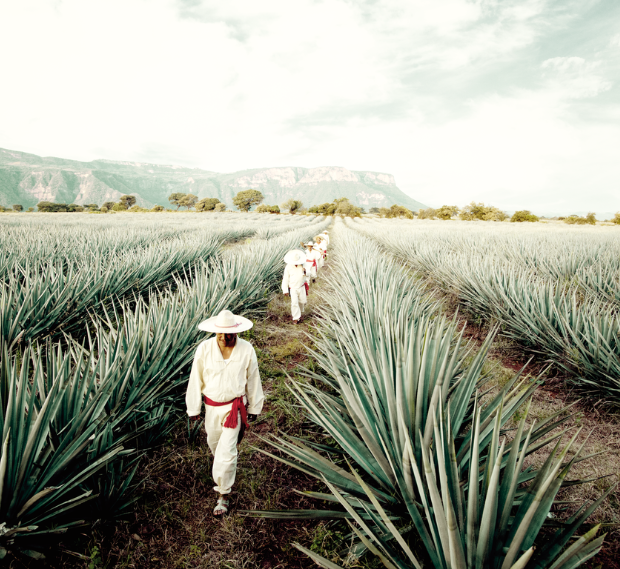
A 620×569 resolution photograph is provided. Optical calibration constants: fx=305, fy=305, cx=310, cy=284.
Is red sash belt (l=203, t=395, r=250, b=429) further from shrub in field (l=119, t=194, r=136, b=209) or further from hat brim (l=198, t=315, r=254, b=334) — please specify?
shrub in field (l=119, t=194, r=136, b=209)

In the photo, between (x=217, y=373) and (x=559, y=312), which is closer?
(x=217, y=373)

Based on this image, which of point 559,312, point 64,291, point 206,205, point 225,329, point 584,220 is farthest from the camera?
point 206,205

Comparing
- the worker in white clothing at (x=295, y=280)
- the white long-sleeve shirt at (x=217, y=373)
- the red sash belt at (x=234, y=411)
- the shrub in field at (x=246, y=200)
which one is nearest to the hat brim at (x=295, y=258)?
the worker in white clothing at (x=295, y=280)

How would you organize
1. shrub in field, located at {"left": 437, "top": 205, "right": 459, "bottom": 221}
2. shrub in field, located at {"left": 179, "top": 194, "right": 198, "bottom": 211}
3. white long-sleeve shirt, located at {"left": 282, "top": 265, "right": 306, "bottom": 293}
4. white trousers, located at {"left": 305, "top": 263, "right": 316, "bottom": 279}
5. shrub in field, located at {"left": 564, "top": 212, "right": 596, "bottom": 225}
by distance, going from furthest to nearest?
shrub in field, located at {"left": 179, "top": 194, "right": 198, "bottom": 211}
shrub in field, located at {"left": 437, "top": 205, "right": 459, "bottom": 221}
shrub in field, located at {"left": 564, "top": 212, "right": 596, "bottom": 225}
white trousers, located at {"left": 305, "top": 263, "right": 316, "bottom": 279}
white long-sleeve shirt, located at {"left": 282, "top": 265, "right": 306, "bottom": 293}

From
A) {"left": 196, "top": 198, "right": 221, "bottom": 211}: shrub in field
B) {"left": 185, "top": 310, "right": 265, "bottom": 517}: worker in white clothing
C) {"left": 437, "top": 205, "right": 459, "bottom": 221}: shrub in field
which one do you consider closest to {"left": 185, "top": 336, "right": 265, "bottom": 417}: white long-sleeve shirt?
{"left": 185, "top": 310, "right": 265, "bottom": 517}: worker in white clothing

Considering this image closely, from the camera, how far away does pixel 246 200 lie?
86.5 metres

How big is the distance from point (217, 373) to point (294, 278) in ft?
11.1

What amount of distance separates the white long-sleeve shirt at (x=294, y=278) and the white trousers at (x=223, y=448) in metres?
3.37

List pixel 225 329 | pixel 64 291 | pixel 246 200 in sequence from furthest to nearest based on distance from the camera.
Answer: pixel 246 200 → pixel 64 291 → pixel 225 329

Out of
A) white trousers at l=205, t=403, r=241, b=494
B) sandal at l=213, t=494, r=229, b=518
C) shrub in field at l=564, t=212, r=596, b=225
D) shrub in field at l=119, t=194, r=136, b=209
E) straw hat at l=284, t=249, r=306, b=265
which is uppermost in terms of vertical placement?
shrub in field at l=564, t=212, r=596, b=225

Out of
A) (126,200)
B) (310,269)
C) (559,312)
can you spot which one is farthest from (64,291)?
(126,200)

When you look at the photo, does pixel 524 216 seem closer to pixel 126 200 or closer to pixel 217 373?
pixel 217 373

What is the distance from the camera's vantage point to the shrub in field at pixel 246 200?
87938 mm

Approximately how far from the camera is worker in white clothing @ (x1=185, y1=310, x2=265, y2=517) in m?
1.90
